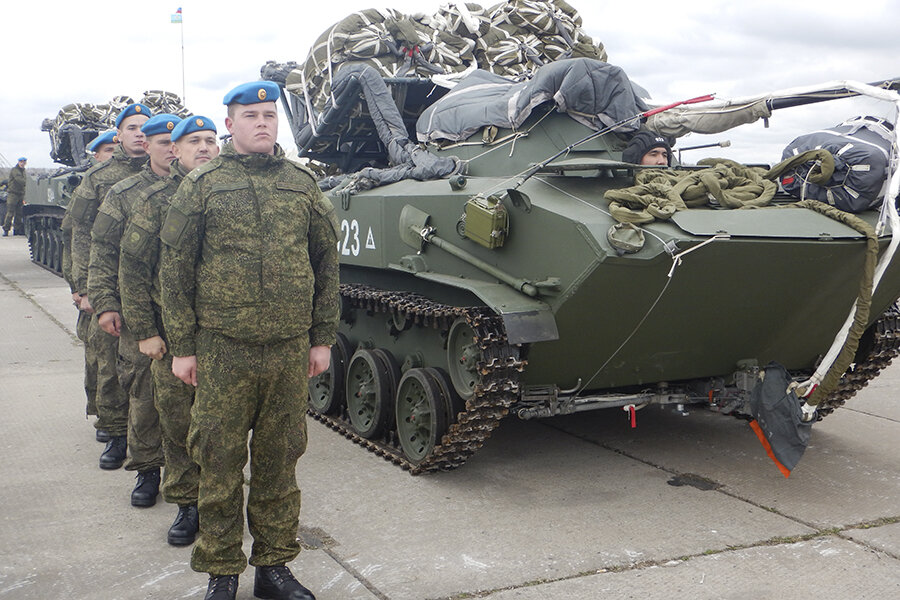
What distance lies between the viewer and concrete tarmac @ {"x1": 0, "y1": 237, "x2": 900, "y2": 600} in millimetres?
4074

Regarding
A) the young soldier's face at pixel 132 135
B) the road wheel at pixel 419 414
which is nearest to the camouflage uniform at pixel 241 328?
the road wheel at pixel 419 414

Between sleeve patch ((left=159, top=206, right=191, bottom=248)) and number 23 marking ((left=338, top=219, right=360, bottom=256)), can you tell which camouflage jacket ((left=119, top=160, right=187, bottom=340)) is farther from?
number 23 marking ((left=338, top=219, right=360, bottom=256))

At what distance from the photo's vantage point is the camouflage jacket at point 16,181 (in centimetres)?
2186

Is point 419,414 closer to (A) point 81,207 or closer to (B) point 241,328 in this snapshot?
(A) point 81,207

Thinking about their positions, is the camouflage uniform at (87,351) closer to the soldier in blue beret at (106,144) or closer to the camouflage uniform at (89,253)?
the camouflage uniform at (89,253)

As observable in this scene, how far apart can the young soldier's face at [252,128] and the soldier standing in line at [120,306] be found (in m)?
1.39

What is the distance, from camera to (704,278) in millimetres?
4844

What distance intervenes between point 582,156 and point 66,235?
355 centimetres

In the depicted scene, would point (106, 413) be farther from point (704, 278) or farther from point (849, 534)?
point (849, 534)

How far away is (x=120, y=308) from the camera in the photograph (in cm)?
498

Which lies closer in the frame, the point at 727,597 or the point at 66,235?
the point at 727,597

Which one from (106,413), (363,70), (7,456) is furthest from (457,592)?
(363,70)

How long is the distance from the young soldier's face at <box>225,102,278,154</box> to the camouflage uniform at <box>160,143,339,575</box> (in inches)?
1.4

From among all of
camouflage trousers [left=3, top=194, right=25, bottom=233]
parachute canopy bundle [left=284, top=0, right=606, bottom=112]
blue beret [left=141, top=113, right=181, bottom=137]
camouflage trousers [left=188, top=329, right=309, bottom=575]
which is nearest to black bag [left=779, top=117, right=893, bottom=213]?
camouflage trousers [left=188, top=329, right=309, bottom=575]
